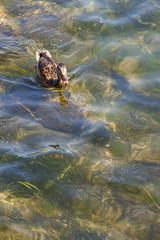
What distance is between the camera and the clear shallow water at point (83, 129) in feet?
10.7

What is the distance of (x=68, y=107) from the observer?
5.07 metres

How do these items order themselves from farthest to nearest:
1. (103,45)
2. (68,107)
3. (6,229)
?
(103,45) < (68,107) < (6,229)

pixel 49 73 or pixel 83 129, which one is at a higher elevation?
pixel 49 73

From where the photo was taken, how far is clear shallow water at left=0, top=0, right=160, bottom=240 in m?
3.25

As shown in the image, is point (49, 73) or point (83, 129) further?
point (49, 73)

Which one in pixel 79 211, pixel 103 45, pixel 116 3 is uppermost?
pixel 116 3

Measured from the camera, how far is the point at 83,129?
4.49 meters

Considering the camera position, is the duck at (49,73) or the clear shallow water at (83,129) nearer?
the clear shallow water at (83,129)

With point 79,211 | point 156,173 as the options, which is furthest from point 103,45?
point 79,211

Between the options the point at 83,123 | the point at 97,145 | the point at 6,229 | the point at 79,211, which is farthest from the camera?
the point at 83,123

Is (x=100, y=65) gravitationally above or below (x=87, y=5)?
below

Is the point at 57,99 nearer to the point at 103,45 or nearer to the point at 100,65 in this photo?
the point at 100,65

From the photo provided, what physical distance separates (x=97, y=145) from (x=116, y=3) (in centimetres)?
549

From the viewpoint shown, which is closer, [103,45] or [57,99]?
[57,99]
